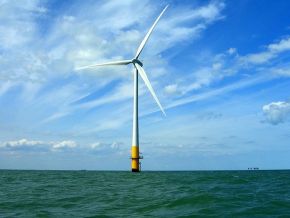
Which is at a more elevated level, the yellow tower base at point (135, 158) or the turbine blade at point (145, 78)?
the turbine blade at point (145, 78)

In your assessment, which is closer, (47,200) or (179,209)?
(179,209)

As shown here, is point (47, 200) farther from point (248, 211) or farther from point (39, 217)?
point (248, 211)

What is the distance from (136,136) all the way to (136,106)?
9324mm

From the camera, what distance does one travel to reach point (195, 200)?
112 ft

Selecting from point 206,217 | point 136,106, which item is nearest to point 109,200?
point 206,217

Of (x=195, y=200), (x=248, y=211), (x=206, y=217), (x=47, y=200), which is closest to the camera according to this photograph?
(x=206, y=217)

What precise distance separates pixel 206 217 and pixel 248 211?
377cm

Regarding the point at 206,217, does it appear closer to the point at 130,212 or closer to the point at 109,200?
the point at 130,212

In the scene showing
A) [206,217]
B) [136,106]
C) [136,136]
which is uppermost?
[136,106]

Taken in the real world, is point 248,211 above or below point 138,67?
below

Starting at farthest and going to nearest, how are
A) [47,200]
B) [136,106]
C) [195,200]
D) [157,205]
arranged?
[136,106]
[47,200]
[195,200]
[157,205]

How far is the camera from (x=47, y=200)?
36.9m

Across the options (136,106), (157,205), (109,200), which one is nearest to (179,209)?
(157,205)

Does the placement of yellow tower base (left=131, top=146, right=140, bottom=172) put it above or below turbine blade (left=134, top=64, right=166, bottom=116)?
below
